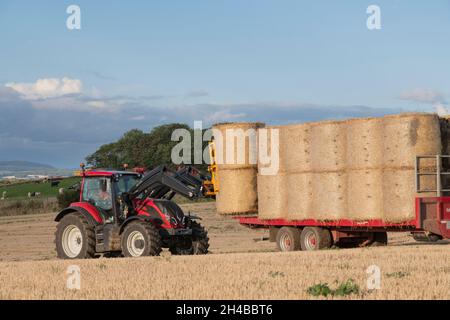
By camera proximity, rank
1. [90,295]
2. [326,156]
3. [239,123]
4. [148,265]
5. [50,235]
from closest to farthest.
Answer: [90,295], [148,265], [326,156], [239,123], [50,235]

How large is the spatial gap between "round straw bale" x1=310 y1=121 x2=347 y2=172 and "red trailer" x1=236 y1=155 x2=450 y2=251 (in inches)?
53.6

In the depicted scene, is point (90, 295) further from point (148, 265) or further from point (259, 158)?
point (259, 158)

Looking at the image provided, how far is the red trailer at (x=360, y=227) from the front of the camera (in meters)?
18.8

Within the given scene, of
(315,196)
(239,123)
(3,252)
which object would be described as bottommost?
(3,252)

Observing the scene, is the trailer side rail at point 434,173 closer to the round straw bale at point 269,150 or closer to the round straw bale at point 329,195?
the round straw bale at point 329,195

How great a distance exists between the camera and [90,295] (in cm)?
1125

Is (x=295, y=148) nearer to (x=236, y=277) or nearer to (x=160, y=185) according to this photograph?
(x=160, y=185)

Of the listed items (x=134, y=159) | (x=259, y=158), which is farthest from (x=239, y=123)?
(x=134, y=159)

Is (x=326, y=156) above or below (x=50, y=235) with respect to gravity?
above

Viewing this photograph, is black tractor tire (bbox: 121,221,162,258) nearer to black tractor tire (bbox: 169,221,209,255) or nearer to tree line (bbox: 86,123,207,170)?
black tractor tire (bbox: 169,221,209,255)

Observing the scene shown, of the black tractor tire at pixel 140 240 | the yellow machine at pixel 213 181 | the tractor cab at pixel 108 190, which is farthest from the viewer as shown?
the yellow machine at pixel 213 181

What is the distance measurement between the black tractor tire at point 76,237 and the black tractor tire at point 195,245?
76.7 inches

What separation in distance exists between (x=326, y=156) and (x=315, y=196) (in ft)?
3.56

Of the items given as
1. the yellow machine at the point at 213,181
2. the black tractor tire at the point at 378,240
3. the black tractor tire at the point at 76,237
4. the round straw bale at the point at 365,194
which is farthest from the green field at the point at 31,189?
the round straw bale at the point at 365,194
